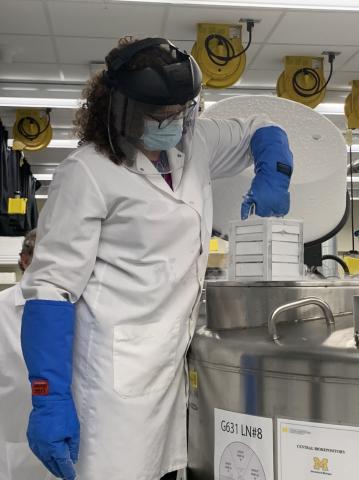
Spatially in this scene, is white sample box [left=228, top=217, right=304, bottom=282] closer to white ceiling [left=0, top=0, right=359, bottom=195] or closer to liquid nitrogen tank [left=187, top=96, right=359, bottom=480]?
liquid nitrogen tank [left=187, top=96, right=359, bottom=480]

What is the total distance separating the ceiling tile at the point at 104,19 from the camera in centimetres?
346

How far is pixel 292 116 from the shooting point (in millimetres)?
1562

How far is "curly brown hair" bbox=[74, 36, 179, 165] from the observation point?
1190 mm

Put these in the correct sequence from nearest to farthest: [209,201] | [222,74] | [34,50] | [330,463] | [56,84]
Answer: [330,463] < [209,201] < [222,74] < [34,50] < [56,84]

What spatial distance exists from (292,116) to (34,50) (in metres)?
3.01

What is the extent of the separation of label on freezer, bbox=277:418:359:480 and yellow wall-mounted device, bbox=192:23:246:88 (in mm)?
3007

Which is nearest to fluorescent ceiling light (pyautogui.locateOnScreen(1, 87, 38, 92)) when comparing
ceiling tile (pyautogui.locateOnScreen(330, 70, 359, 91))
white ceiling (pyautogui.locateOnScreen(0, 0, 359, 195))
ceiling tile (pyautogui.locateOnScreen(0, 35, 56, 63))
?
white ceiling (pyautogui.locateOnScreen(0, 0, 359, 195))

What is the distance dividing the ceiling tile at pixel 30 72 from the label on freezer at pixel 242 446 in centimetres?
379

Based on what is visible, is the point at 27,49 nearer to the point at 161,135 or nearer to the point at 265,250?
the point at 161,135

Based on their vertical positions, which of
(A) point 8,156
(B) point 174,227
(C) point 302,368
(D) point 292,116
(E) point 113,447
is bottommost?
(E) point 113,447

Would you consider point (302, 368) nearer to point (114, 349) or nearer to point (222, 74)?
point (114, 349)

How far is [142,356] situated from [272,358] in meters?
0.30

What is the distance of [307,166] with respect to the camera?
159 centimetres

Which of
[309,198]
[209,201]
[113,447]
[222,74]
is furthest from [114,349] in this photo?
[222,74]
